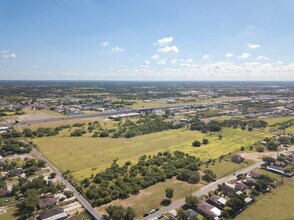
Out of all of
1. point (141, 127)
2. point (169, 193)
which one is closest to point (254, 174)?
point (169, 193)

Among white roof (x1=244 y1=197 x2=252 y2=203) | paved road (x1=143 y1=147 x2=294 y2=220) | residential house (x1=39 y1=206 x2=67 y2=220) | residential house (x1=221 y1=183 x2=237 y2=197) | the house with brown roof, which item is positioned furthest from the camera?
the house with brown roof

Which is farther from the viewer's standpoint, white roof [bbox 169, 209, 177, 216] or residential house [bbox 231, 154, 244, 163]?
residential house [bbox 231, 154, 244, 163]

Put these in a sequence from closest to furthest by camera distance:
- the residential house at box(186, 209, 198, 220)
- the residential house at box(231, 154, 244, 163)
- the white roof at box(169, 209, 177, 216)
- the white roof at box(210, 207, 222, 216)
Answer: the residential house at box(186, 209, 198, 220) < the white roof at box(210, 207, 222, 216) < the white roof at box(169, 209, 177, 216) < the residential house at box(231, 154, 244, 163)

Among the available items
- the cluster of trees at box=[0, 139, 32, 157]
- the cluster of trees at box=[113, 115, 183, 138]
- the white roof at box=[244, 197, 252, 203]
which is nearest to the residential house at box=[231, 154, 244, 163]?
the white roof at box=[244, 197, 252, 203]

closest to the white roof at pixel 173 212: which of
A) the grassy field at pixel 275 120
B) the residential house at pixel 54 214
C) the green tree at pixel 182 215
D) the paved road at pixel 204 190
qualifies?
the paved road at pixel 204 190

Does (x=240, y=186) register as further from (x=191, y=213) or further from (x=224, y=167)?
(x=191, y=213)

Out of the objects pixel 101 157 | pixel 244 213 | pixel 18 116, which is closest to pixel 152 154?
pixel 101 157

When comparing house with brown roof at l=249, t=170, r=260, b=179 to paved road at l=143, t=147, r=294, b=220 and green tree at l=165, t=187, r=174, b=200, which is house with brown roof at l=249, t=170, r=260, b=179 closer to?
paved road at l=143, t=147, r=294, b=220

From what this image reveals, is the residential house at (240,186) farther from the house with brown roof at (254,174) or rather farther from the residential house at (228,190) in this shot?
the house with brown roof at (254,174)
